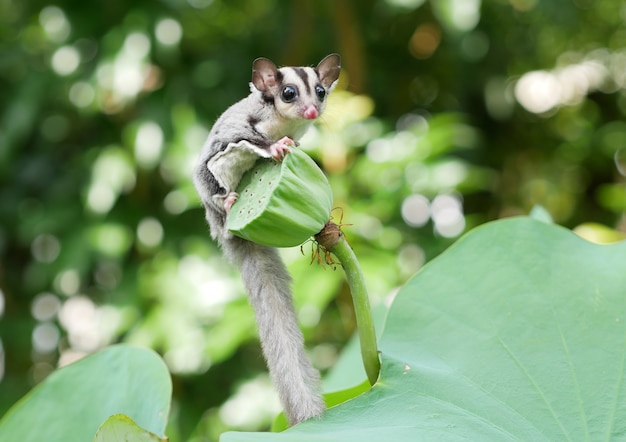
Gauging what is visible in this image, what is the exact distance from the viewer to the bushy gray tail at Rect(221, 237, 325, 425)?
2.17 ft

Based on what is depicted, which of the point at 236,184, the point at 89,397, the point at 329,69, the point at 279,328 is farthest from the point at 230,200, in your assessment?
the point at 89,397

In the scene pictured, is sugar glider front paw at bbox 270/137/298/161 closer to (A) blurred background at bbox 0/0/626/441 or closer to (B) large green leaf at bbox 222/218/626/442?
(B) large green leaf at bbox 222/218/626/442

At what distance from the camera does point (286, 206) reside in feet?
2.05

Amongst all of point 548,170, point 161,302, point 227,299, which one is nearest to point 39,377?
point 161,302

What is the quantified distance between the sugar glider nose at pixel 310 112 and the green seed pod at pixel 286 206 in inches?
4.8

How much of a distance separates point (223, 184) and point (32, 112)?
1700 millimetres

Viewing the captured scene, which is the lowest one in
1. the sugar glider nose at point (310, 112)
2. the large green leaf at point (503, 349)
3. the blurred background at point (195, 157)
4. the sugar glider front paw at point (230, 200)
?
the blurred background at point (195, 157)

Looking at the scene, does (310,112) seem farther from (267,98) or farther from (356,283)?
(356,283)

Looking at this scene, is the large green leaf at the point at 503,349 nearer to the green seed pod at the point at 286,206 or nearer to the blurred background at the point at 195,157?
the green seed pod at the point at 286,206

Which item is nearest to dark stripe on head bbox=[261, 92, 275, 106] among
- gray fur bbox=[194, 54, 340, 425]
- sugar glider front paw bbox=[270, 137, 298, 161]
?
gray fur bbox=[194, 54, 340, 425]

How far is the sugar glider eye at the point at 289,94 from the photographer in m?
0.79

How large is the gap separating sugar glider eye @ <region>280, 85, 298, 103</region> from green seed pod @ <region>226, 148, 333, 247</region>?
5.5 inches

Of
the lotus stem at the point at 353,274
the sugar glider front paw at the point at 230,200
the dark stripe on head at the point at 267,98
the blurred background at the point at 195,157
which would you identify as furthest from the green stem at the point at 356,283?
the blurred background at the point at 195,157

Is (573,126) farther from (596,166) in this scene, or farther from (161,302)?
(161,302)
